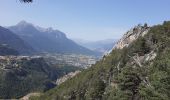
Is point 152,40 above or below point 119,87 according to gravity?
above

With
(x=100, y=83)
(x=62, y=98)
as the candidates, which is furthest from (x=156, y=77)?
(x=62, y=98)

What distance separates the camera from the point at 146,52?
13250 centimetres

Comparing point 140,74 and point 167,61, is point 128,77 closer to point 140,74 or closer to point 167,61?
point 140,74

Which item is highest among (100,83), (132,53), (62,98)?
(132,53)

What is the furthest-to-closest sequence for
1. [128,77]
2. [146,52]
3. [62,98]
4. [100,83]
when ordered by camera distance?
[62,98]
[146,52]
[100,83]
[128,77]

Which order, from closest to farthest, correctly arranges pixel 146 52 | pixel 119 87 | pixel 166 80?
pixel 166 80 → pixel 119 87 → pixel 146 52

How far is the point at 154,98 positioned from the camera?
4512cm

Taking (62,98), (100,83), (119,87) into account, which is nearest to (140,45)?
(100,83)

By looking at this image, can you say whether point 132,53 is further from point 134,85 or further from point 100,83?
point 134,85

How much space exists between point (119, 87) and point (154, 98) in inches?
616

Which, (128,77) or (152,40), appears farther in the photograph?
(152,40)

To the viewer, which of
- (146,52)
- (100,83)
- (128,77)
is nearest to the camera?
(128,77)

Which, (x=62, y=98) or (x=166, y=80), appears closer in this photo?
(x=166, y=80)

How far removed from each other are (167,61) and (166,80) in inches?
92.5
